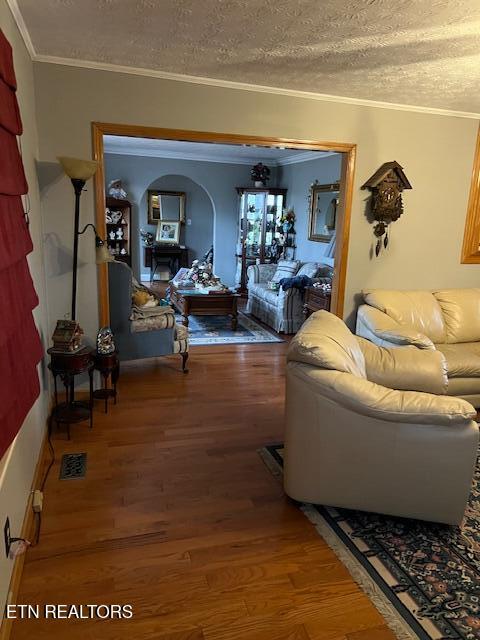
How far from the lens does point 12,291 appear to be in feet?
5.55

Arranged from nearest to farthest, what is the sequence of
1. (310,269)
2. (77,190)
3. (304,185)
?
(77,190)
(310,269)
(304,185)

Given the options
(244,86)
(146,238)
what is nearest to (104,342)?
(244,86)

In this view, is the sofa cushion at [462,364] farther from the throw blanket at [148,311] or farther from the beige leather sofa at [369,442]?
the throw blanket at [148,311]

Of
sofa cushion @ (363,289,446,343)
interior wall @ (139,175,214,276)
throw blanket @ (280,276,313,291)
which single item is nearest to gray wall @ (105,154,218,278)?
interior wall @ (139,175,214,276)

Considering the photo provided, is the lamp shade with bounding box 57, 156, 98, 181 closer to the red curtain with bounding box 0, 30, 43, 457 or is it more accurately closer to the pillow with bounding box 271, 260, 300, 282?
the red curtain with bounding box 0, 30, 43, 457

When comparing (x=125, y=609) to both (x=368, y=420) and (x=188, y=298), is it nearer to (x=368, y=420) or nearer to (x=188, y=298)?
(x=368, y=420)

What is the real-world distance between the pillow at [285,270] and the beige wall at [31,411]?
411 cm

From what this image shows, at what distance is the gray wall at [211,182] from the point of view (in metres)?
8.34

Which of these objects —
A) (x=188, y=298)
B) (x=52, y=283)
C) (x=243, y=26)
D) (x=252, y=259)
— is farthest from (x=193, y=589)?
(x=252, y=259)

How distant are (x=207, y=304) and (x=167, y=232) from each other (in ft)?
15.0

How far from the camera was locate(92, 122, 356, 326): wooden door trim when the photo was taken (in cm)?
334

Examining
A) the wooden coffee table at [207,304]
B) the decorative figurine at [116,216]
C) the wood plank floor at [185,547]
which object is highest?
the decorative figurine at [116,216]

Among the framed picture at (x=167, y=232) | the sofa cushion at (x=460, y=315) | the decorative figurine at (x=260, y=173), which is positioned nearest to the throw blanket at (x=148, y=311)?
the sofa cushion at (x=460, y=315)

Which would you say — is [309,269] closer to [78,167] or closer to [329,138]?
[329,138]
